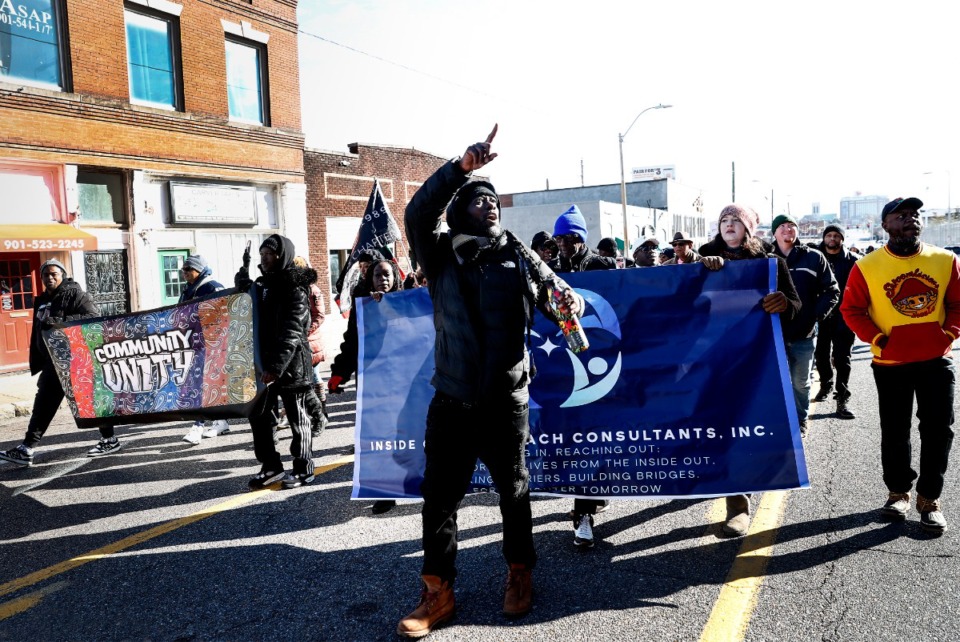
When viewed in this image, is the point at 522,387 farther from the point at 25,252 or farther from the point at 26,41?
the point at 26,41

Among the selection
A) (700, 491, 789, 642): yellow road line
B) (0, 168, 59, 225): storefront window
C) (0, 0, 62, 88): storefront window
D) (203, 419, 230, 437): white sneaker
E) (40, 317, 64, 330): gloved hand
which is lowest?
(700, 491, 789, 642): yellow road line

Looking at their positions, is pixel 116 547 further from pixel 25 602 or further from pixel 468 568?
pixel 468 568

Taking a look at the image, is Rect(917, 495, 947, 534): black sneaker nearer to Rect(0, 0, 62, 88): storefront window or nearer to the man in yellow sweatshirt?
the man in yellow sweatshirt

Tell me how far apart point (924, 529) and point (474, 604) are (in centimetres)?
266

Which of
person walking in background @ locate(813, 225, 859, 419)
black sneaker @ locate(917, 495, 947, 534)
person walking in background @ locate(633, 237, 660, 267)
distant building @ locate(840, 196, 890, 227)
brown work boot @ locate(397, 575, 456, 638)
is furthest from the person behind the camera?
distant building @ locate(840, 196, 890, 227)

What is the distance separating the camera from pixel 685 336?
13.7ft

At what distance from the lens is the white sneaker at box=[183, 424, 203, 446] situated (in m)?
7.24

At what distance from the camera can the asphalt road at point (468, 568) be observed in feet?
10.5

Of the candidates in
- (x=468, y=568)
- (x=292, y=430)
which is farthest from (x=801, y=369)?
(x=292, y=430)

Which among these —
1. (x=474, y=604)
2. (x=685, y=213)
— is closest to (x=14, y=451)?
(x=474, y=604)

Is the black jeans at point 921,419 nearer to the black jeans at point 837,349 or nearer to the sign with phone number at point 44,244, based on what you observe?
the black jeans at point 837,349

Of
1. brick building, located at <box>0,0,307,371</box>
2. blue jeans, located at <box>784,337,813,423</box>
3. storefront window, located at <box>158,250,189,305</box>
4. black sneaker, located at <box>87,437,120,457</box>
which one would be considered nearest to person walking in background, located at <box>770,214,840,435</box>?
blue jeans, located at <box>784,337,813,423</box>

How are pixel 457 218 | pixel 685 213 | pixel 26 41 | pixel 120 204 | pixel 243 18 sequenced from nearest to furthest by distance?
pixel 457 218 → pixel 26 41 → pixel 120 204 → pixel 243 18 → pixel 685 213

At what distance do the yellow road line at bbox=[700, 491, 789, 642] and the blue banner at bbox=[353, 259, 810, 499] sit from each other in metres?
0.35
